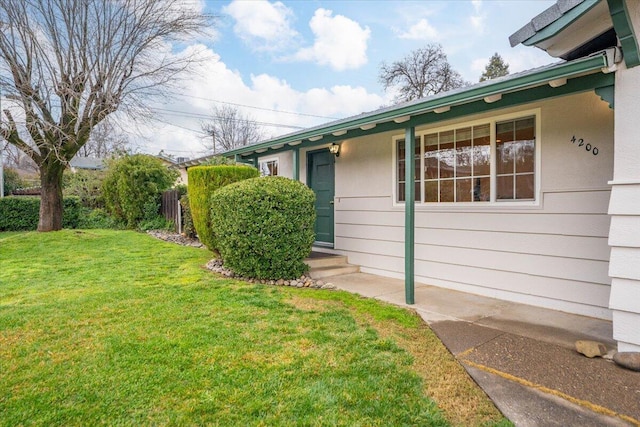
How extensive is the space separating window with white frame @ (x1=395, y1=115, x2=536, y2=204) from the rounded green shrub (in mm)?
1746

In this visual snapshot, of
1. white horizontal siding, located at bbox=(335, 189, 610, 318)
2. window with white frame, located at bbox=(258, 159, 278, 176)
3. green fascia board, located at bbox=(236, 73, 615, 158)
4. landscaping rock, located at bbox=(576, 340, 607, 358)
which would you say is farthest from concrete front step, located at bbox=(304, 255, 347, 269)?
landscaping rock, located at bbox=(576, 340, 607, 358)

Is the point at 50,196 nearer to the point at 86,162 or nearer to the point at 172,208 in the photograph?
the point at 172,208

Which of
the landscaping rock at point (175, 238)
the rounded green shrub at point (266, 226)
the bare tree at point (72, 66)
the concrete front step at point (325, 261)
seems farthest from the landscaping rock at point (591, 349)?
the bare tree at point (72, 66)

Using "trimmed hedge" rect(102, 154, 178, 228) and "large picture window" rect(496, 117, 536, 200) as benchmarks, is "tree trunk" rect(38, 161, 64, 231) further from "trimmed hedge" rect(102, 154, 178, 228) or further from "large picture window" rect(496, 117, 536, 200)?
"large picture window" rect(496, 117, 536, 200)

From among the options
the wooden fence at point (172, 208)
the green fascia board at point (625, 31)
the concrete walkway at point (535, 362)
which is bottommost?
the concrete walkway at point (535, 362)

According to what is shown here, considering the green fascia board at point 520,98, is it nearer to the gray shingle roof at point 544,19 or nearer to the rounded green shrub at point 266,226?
the gray shingle roof at point 544,19

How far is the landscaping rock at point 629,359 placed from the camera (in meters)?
2.65

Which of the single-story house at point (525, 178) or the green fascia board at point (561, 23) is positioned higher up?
the green fascia board at point (561, 23)

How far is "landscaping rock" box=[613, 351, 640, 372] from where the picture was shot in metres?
2.65

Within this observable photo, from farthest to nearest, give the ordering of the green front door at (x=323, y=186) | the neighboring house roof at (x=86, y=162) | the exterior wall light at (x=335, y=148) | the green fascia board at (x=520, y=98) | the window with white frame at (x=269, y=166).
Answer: the neighboring house roof at (x=86, y=162)
the window with white frame at (x=269, y=166)
the green front door at (x=323, y=186)
the exterior wall light at (x=335, y=148)
the green fascia board at (x=520, y=98)

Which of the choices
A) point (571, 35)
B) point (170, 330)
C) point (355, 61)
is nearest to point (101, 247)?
point (170, 330)

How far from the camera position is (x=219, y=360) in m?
2.79

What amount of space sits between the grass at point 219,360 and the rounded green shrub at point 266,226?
45 centimetres

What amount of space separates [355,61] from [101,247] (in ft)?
46.0
